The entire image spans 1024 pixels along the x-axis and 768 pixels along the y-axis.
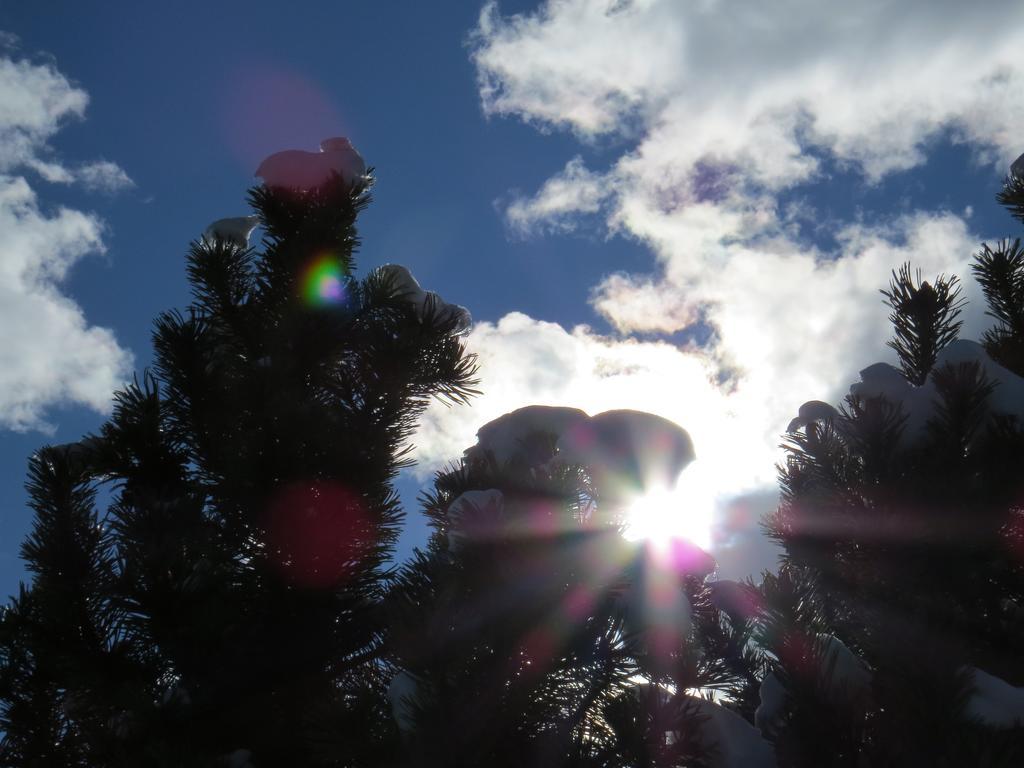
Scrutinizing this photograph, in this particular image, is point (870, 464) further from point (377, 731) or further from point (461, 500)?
point (377, 731)

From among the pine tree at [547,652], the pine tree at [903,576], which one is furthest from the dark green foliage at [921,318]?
the pine tree at [547,652]

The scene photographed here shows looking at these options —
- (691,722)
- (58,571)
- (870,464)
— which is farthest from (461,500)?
(58,571)

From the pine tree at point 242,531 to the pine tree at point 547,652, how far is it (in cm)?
21

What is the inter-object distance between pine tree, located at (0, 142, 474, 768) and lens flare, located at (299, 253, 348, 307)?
0.01 meters

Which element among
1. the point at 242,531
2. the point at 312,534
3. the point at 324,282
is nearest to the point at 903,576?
the point at 312,534

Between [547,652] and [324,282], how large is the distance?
1994mm

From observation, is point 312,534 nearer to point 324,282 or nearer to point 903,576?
point 324,282

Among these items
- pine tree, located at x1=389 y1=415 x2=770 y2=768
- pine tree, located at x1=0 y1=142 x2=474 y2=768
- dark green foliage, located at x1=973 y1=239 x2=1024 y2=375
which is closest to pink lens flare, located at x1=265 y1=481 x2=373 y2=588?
pine tree, located at x1=0 y1=142 x2=474 y2=768

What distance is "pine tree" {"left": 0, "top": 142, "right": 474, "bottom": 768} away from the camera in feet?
6.91

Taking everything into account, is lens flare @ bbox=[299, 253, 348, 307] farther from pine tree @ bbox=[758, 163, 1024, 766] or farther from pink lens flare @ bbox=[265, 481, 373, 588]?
pine tree @ bbox=[758, 163, 1024, 766]

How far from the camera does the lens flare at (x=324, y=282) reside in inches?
122

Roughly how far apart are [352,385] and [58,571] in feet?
3.96

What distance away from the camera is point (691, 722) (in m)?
1.73

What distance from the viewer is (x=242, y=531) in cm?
259
